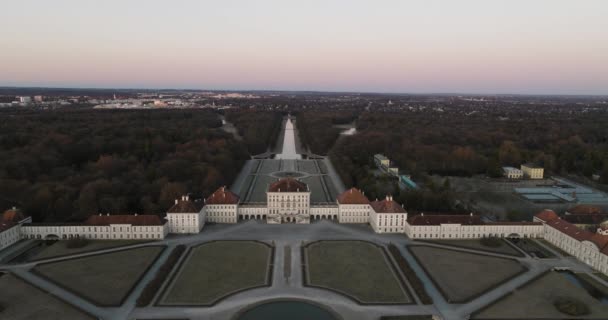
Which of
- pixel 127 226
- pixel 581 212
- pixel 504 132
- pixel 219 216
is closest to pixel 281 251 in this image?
pixel 219 216

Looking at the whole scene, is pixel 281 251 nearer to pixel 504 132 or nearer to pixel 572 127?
pixel 504 132

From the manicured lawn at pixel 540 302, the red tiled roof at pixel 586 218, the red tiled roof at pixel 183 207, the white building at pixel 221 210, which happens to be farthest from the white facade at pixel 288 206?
the red tiled roof at pixel 586 218

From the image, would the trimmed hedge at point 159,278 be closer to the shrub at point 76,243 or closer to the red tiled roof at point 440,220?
the shrub at point 76,243

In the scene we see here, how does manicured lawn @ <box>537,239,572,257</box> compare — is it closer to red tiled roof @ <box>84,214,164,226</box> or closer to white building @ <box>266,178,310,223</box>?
white building @ <box>266,178,310,223</box>

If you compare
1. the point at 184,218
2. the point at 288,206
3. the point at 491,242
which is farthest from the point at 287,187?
the point at 491,242

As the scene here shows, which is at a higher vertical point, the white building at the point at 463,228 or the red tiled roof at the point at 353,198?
the red tiled roof at the point at 353,198

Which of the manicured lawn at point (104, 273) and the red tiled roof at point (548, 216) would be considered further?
the red tiled roof at point (548, 216)
